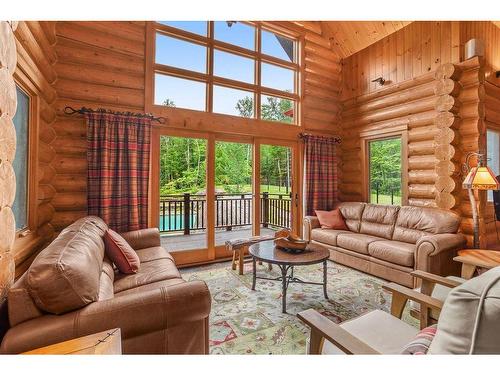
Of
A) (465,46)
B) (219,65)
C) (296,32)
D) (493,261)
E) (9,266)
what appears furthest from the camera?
(296,32)

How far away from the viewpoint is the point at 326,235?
159 inches

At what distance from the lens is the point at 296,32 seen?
15.4 feet

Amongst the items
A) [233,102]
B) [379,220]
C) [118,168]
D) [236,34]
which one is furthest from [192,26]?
[379,220]

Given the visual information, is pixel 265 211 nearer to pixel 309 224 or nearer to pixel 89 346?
pixel 309 224

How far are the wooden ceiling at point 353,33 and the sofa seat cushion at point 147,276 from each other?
5.02 meters

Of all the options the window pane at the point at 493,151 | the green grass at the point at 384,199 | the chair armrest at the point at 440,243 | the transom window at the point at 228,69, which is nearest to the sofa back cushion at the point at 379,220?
the green grass at the point at 384,199

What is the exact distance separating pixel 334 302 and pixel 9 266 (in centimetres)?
271

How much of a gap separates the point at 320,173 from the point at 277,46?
2525mm

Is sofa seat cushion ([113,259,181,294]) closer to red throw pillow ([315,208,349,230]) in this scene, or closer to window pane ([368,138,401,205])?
red throw pillow ([315,208,349,230])

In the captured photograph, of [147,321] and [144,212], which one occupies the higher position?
[144,212]

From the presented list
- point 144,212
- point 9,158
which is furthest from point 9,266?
point 144,212

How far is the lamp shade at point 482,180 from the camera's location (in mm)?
2723

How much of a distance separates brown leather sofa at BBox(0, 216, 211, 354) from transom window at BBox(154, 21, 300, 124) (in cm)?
286
